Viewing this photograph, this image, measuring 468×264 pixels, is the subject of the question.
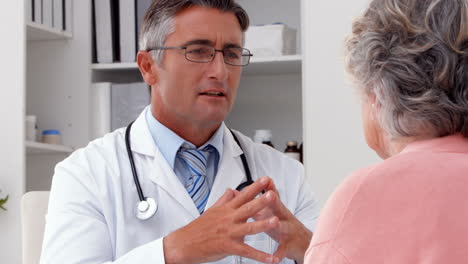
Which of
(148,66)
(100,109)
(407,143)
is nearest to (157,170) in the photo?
(148,66)

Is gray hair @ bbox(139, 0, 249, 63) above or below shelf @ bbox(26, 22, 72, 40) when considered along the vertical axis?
below

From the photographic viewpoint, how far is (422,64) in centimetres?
89

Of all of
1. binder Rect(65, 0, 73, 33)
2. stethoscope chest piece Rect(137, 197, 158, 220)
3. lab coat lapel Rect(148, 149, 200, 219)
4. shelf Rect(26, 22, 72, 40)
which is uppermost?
binder Rect(65, 0, 73, 33)

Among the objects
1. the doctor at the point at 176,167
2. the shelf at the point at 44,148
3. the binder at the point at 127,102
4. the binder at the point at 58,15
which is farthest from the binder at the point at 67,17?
the doctor at the point at 176,167

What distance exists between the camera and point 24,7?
2.63m

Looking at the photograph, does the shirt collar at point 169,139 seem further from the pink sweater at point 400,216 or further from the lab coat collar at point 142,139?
the pink sweater at point 400,216

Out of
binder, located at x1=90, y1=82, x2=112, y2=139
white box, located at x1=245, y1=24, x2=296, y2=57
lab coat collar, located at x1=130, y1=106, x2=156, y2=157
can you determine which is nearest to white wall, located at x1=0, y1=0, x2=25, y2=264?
binder, located at x1=90, y1=82, x2=112, y2=139

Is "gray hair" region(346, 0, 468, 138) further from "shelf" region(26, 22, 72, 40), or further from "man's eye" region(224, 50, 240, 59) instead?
"shelf" region(26, 22, 72, 40)

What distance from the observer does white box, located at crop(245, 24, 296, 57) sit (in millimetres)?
2699

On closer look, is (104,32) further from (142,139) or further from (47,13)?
(142,139)

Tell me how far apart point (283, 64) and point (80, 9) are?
79 cm

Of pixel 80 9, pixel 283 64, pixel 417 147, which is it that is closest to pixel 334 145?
pixel 283 64

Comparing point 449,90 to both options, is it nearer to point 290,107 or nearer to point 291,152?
point 291,152

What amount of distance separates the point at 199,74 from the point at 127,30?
1.26 meters
